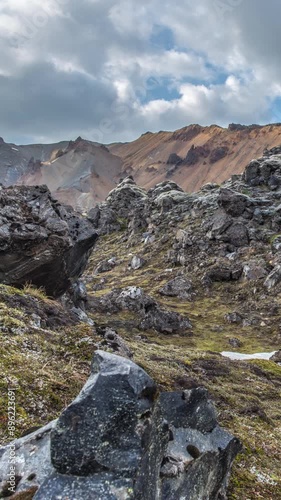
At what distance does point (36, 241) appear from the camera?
88.2 feet

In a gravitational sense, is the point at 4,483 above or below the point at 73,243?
below

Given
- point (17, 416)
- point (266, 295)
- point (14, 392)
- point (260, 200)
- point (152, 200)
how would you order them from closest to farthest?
point (17, 416), point (14, 392), point (266, 295), point (260, 200), point (152, 200)

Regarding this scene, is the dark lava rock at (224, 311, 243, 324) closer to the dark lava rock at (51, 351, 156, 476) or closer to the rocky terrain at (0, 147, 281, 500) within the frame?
the rocky terrain at (0, 147, 281, 500)

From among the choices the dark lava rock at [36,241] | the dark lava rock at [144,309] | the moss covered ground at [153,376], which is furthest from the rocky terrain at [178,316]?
the dark lava rock at [36,241]

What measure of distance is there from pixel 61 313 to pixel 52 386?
1017 centimetres

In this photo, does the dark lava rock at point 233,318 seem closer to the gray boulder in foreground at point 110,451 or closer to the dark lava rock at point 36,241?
the dark lava rock at point 36,241

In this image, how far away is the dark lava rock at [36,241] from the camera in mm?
25984

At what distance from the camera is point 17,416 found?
8.23 metres

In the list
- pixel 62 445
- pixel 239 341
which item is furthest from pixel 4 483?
pixel 239 341

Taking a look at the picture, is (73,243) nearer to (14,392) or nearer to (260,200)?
(14,392)

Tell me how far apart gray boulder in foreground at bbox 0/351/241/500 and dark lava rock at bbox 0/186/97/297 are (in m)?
20.8

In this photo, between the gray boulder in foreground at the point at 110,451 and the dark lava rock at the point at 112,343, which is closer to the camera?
the gray boulder in foreground at the point at 110,451

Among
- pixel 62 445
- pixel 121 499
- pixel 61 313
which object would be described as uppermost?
pixel 62 445

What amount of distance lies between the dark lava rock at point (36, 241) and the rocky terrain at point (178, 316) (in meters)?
4.11
